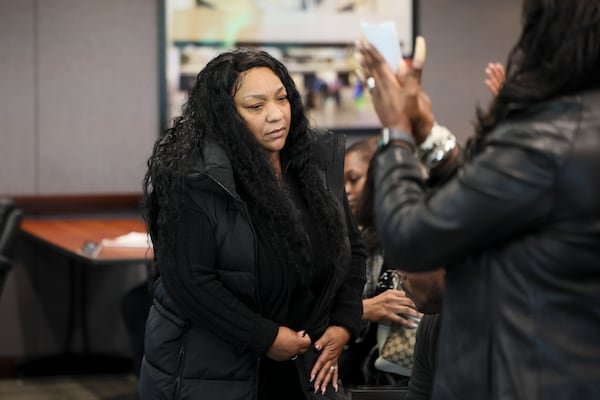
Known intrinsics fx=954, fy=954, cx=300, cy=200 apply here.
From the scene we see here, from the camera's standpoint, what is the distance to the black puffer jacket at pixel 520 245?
55.7 inches

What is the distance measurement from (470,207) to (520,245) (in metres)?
0.12

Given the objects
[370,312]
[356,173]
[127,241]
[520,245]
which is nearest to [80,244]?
[127,241]

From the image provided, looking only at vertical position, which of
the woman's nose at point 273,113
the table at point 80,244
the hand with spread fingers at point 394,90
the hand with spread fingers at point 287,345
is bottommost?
the table at point 80,244

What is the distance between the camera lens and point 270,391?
254 centimetres

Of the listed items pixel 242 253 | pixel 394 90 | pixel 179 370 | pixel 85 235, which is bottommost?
pixel 85 235

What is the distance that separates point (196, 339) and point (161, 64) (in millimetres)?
3752

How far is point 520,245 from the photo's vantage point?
58.4 inches

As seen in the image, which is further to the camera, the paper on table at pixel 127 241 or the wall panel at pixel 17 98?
the wall panel at pixel 17 98

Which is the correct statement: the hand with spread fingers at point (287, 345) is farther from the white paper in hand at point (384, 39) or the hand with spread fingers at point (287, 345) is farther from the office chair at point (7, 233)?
the office chair at point (7, 233)

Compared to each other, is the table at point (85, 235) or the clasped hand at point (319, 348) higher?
the clasped hand at point (319, 348)

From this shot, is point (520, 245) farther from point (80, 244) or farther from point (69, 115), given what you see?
point (69, 115)

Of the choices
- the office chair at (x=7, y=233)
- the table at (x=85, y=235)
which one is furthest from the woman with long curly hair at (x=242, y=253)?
the office chair at (x=7, y=233)

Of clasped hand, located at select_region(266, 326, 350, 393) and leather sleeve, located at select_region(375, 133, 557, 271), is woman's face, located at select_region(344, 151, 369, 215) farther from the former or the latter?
leather sleeve, located at select_region(375, 133, 557, 271)

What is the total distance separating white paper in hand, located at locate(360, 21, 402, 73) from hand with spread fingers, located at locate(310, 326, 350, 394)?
113 centimetres
